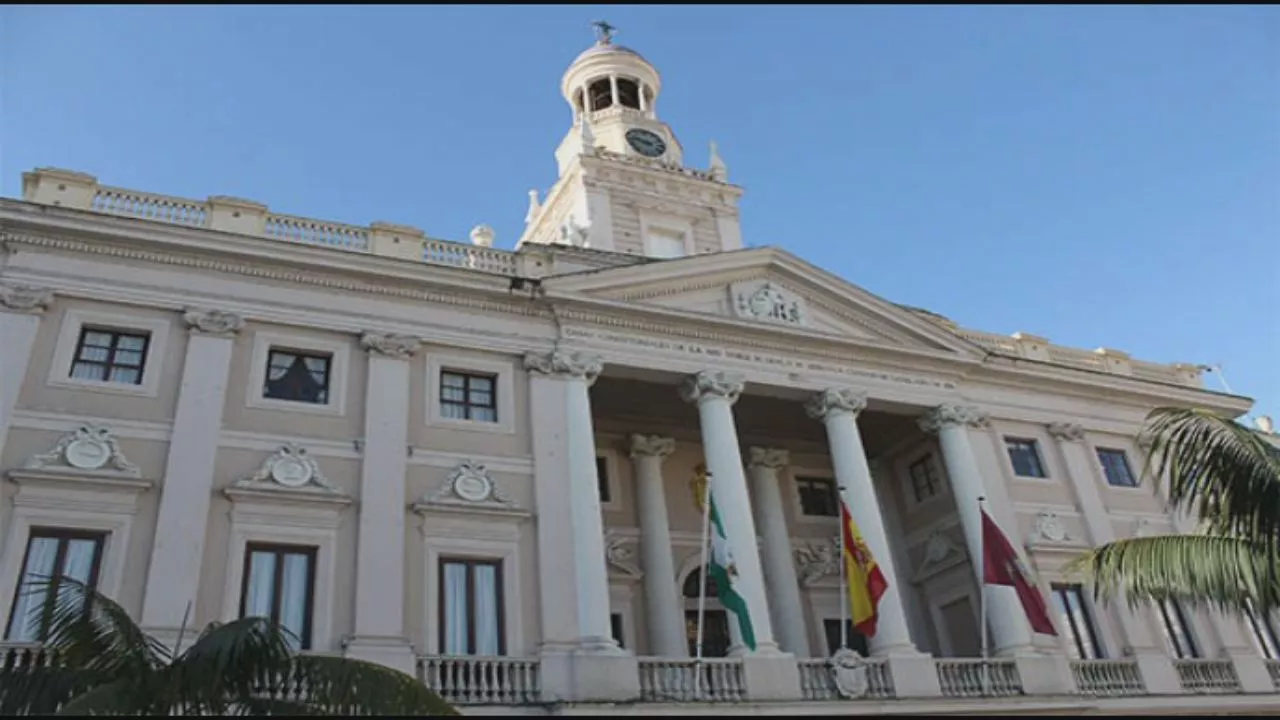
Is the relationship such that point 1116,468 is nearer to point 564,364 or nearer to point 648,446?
point 648,446

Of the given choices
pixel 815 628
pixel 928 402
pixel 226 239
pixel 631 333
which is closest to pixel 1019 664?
pixel 815 628

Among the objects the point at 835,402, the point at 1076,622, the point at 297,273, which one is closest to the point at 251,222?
the point at 297,273

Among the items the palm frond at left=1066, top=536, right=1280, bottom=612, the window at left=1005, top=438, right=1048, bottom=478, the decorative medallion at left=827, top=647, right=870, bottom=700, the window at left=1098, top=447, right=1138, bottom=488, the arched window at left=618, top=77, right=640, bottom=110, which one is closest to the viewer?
the palm frond at left=1066, top=536, right=1280, bottom=612

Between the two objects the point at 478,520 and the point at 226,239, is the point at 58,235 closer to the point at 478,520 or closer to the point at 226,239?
the point at 226,239

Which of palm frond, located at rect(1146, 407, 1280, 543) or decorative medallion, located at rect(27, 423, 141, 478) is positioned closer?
palm frond, located at rect(1146, 407, 1280, 543)

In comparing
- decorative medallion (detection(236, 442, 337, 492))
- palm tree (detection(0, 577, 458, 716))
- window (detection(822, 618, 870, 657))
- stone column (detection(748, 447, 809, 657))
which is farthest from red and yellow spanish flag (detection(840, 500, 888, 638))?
palm tree (detection(0, 577, 458, 716))

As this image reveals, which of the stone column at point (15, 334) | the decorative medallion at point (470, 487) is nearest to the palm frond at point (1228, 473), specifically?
the decorative medallion at point (470, 487)

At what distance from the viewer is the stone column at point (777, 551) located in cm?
2338

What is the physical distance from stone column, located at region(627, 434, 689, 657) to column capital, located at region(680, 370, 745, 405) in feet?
8.23

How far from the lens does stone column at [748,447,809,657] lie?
23.4m

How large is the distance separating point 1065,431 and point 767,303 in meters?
9.12

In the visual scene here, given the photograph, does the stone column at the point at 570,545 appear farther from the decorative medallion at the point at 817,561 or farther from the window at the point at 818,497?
the window at the point at 818,497

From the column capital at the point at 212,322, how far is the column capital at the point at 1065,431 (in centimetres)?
1985

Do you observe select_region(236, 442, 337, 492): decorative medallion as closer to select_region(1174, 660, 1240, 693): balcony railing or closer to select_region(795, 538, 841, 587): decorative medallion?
select_region(795, 538, 841, 587): decorative medallion
